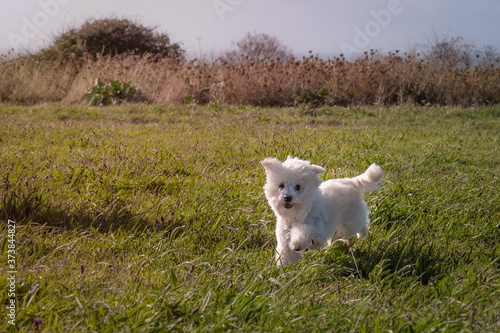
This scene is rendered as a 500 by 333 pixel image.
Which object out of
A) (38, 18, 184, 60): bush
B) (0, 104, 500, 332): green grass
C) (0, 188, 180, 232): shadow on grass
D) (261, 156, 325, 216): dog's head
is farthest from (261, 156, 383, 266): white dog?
(38, 18, 184, 60): bush

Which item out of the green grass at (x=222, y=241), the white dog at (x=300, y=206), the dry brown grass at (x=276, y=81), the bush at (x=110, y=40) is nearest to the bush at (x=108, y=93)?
the dry brown grass at (x=276, y=81)

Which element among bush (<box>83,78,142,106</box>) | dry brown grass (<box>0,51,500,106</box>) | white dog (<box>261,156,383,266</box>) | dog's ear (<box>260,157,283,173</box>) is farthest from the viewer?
dry brown grass (<box>0,51,500,106</box>)

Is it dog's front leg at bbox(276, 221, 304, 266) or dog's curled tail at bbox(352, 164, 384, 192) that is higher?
dog's curled tail at bbox(352, 164, 384, 192)

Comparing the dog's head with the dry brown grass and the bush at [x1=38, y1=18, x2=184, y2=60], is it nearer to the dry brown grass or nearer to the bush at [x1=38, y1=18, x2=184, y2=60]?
the dry brown grass

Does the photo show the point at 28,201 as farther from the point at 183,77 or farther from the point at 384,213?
the point at 183,77

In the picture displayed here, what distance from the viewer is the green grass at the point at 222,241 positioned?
7.39 ft

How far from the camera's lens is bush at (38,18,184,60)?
1906 centimetres

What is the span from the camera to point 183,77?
1291 cm

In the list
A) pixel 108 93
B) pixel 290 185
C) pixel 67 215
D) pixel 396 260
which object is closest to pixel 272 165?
pixel 290 185

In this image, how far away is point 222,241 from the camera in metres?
3.40

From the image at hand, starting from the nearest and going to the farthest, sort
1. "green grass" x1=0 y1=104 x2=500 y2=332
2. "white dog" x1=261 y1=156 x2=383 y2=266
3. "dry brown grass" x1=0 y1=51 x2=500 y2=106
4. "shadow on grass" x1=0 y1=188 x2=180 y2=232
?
1. "green grass" x1=0 y1=104 x2=500 y2=332
2. "white dog" x1=261 y1=156 x2=383 y2=266
3. "shadow on grass" x1=0 y1=188 x2=180 y2=232
4. "dry brown grass" x1=0 y1=51 x2=500 y2=106

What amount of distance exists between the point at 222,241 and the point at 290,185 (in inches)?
27.9

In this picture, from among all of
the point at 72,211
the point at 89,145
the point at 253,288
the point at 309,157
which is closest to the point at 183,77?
the point at 89,145

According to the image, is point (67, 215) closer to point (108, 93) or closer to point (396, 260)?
point (396, 260)
